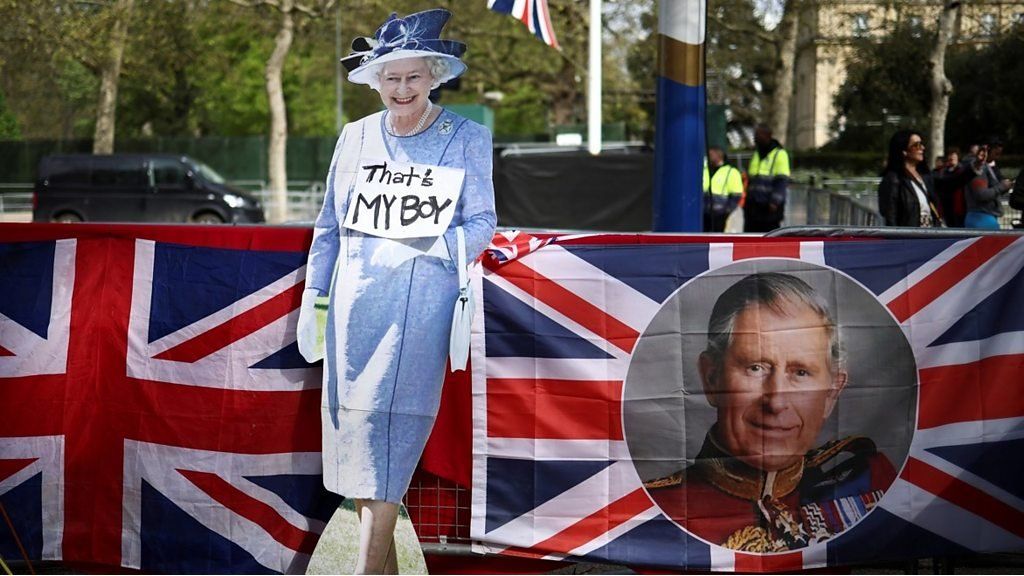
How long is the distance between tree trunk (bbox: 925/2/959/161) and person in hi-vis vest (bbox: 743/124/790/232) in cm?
1541

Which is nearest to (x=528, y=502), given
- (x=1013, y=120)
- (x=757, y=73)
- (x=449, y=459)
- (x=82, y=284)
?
(x=449, y=459)

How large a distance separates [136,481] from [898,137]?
A: 6.66 metres

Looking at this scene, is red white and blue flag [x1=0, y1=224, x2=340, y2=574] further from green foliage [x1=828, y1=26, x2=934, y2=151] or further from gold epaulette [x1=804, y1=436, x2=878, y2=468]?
green foliage [x1=828, y1=26, x2=934, y2=151]

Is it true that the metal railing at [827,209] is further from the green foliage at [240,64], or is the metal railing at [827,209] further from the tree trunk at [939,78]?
the green foliage at [240,64]

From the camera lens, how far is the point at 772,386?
5344 mm

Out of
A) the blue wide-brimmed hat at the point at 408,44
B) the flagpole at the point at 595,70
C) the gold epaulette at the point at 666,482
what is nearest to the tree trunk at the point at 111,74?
the flagpole at the point at 595,70

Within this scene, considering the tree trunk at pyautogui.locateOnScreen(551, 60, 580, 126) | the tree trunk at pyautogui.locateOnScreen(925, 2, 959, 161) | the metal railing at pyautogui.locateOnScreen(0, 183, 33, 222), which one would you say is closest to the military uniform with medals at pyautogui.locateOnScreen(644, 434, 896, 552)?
the tree trunk at pyautogui.locateOnScreen(925, 2, 959, 161)

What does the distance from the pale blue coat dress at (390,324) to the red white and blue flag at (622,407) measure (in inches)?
15.9

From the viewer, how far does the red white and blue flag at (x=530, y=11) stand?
7750mm

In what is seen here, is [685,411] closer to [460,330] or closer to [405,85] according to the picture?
[460,330]

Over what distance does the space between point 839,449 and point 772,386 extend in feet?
1.28

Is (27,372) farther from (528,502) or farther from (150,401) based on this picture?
(528,502)

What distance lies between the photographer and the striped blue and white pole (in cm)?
723

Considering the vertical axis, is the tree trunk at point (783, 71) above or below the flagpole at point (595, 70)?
above
